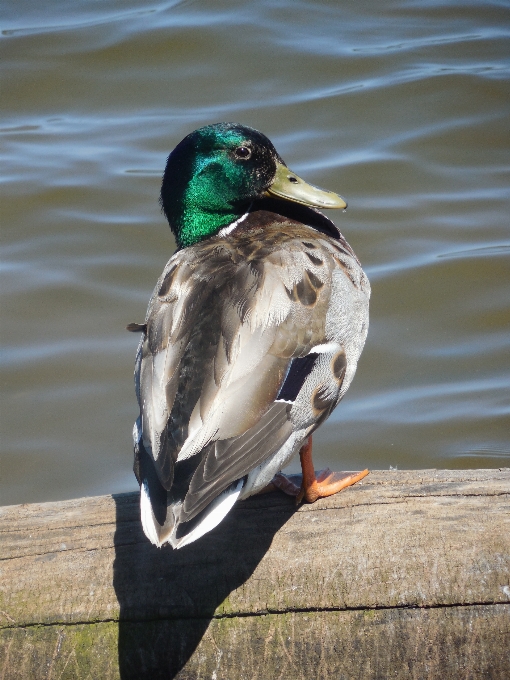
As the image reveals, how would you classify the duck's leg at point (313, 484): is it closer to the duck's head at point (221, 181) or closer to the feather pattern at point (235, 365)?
the feather pattern at point (235, 365)

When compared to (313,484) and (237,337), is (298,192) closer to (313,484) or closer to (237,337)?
(237,337)

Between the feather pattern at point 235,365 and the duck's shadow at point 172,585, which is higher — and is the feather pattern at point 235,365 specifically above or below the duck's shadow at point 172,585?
above

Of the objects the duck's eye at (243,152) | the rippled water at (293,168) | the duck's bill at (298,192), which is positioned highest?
the duck's eye at (243,152)

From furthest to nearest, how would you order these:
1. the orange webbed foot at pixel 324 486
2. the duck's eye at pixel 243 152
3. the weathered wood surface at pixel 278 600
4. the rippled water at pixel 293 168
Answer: the rippled water at pixel 293 168
the duck's eye at pixel 243 152
the orange webbed foot at pixel 324 486
the weathered wood surface at pixel 278 600

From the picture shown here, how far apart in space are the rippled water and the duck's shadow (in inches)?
88.4

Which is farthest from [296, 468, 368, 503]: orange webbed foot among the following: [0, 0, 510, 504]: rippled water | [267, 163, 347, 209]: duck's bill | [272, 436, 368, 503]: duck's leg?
[0, 0, 510, 504]: rippled water

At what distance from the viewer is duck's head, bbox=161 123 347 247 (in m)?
3.53

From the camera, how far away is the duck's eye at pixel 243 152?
3525 mm

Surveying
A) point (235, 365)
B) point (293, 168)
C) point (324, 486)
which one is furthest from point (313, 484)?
point (293, 168)

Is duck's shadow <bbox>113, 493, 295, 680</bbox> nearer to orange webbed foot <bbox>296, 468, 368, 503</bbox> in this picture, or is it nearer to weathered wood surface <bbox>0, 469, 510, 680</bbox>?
weathered wood surface <bbox>0, 469, 510, 680</bbox>

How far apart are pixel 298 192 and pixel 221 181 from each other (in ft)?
0.97

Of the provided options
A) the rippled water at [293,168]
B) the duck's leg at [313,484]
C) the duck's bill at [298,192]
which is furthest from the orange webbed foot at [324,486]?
the rippled water at [293,168]

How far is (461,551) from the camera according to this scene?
230 cm

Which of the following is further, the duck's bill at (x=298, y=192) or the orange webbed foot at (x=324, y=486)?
the duck's bill at (x=298, y=192)
